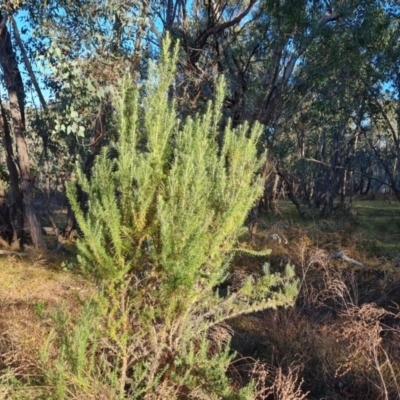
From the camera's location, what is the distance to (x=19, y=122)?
9.56m

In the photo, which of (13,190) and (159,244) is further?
(13,190)

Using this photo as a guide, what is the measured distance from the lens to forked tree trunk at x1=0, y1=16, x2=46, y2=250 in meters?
9.37

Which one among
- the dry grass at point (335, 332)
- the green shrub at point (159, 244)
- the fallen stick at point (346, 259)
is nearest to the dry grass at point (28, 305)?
A: the green shrub at point (159, 244)

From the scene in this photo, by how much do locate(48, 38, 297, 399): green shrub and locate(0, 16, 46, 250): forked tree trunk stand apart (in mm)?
6981

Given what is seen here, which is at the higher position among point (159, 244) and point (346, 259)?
point (159, 244)

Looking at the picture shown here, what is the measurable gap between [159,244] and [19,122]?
7.53 meters

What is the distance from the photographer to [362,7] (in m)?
10.0

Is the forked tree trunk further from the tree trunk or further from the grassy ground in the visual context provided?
the grassy ground

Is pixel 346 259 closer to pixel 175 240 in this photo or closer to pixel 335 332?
pixel 335 332

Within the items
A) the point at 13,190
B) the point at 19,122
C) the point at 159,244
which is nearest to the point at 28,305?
the point at 159,244

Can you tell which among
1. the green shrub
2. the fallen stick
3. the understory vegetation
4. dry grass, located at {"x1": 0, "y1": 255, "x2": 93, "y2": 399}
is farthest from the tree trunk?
the green shrub

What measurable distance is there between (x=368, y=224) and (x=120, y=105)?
15440 millimetres

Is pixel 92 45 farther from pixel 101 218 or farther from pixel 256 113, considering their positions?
pixel 256 113

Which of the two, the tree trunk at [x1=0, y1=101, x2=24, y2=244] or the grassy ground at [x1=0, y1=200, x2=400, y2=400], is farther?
the tree trunk at [x1=0, y1=101, x2=24, y2=244]
